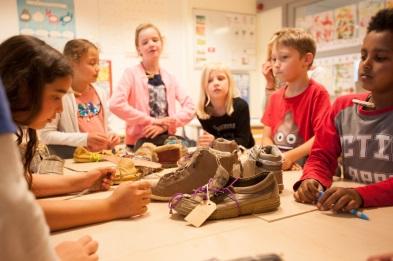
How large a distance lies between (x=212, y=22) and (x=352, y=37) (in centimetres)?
167

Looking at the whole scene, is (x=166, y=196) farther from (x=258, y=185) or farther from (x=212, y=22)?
(x=212, y=22)

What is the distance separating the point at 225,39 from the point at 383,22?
3.43 metres

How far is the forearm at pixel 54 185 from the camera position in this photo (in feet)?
3.72

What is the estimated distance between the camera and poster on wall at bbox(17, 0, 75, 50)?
10.7ft

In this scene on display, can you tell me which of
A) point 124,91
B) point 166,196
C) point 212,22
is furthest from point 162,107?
point 212,22

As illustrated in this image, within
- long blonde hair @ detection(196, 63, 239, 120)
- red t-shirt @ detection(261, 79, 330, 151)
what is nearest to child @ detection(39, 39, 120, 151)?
long blonde hair @ detection(196, 63, 239, 120)

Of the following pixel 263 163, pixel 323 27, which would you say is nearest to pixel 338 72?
pixel 323 27

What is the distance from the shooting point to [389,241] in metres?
0.73

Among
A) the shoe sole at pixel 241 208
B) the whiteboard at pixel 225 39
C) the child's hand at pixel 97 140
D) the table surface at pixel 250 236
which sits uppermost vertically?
the whiteboard at pixel 225 39

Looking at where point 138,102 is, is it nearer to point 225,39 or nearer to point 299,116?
point 299,116

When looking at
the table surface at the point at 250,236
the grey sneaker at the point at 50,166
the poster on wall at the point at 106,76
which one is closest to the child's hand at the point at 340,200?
the table surface at the point at 250,236

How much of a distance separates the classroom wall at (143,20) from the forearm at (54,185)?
2613 millimetres

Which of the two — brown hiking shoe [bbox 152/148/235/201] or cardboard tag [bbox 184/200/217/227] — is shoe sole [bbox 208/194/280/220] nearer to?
cardboard tag [bbox 184/200/217/227]

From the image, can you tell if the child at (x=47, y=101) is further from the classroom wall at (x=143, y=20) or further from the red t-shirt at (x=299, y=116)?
the classroom wall at (x=143, y=20)
